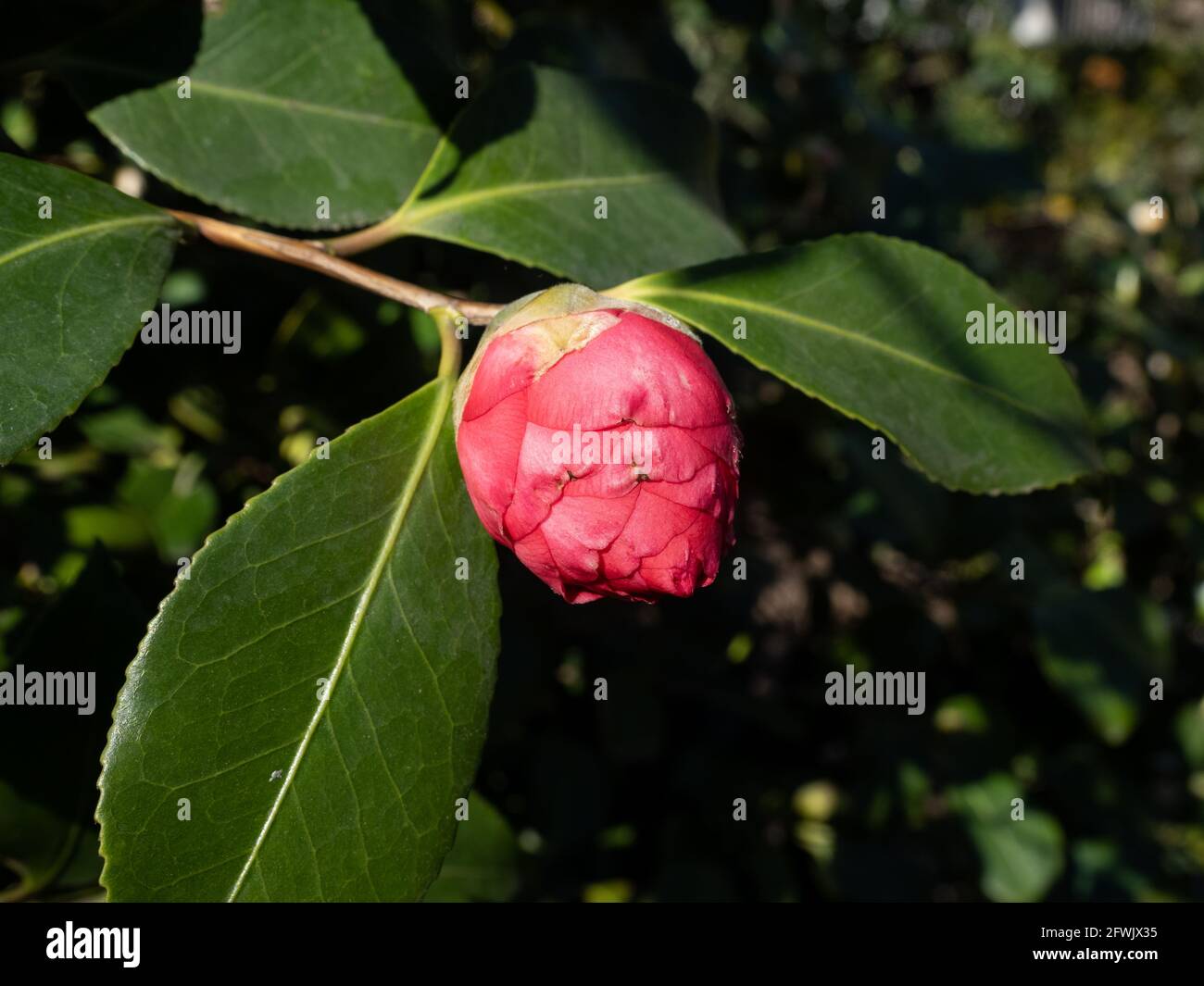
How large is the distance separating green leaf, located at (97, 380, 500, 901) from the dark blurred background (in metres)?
0.33

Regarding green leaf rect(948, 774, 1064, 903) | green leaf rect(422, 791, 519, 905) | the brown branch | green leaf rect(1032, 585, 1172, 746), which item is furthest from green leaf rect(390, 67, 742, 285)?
green leaf rect(948, 774, 1064, 903)

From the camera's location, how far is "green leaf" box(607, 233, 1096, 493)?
0.81 metres

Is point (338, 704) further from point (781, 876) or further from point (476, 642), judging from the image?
point (781, 876)

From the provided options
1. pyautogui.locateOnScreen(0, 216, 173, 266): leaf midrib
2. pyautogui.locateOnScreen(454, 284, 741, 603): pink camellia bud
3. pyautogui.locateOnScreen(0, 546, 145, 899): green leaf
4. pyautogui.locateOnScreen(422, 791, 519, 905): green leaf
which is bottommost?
pyautogui.locateOnScreen(422, 791, 519, 905): green leaf

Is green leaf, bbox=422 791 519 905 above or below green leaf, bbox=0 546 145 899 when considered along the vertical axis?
below

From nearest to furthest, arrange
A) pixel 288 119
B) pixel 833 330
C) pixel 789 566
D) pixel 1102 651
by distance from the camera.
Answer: pixel 833 330
pixel 288 119
pixel 1102 651
pixel 789 566

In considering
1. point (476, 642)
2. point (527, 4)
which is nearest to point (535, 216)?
point (476, 642)

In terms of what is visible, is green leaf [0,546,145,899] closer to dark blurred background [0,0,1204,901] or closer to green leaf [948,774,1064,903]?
dark blurred background [0,0,1204,901]

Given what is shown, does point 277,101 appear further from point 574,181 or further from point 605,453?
point 605,453

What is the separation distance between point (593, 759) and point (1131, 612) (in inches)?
37.3

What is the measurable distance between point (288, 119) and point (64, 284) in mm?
335

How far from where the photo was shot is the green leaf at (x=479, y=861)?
1.20 meters

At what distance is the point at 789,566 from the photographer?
234 cm

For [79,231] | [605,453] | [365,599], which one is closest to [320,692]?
[365,599]
